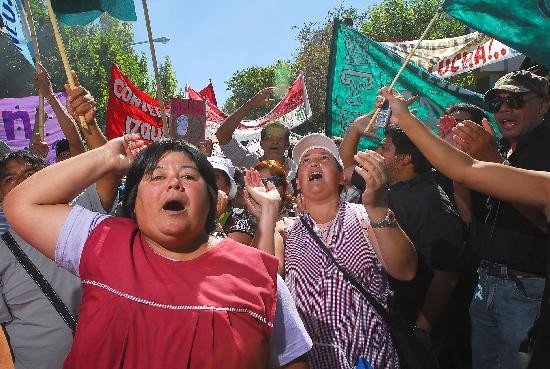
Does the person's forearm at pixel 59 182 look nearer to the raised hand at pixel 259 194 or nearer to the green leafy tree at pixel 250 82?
the raised hand at pixel 259 194

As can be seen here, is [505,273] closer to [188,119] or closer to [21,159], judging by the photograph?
[21,159]

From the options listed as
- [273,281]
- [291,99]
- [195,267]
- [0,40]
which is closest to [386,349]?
[273,281]

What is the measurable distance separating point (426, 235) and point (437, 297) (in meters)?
0.40

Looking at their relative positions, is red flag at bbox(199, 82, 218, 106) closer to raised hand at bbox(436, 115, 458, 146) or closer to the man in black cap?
raised hand at bbox(436, 115, 458, 146)

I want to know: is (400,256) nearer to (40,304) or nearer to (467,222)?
→ (467,222)

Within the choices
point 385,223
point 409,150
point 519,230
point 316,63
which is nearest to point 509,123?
point 519,230

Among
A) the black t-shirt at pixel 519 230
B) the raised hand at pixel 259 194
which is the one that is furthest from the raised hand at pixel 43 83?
the black t-shirt at pixel 519 230

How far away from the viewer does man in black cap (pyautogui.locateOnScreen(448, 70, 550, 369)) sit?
9.66ft

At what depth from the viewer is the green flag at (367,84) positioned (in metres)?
5.18

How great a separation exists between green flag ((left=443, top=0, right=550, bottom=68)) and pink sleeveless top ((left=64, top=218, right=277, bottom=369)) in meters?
2.45

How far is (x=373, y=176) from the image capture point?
2324mm

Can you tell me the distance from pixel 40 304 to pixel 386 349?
1.61m

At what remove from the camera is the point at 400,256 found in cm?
242

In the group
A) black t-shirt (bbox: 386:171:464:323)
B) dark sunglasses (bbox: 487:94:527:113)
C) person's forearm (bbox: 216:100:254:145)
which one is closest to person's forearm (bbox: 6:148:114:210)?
black t-shirt (bbox: 386:171:464:323)
